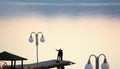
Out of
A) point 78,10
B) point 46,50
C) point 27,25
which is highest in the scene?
point 78,10

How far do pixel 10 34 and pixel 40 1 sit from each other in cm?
1775

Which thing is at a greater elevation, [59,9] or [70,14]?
[59,9]

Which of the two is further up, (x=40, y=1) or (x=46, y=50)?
(x=40, y=1)

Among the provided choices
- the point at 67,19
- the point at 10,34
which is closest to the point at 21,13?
the point at 67,19

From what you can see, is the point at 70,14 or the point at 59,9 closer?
the point at 70,14

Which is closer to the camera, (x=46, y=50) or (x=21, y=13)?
(x=46, y=50)

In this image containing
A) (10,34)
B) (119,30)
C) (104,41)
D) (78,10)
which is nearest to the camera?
(104,41)

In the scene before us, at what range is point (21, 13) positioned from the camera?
96.4 ft

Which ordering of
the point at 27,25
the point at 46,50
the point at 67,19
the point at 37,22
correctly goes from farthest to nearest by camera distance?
the point at 67,19 < the point at 37,22 < the point at 27,25 < the point at 46,50

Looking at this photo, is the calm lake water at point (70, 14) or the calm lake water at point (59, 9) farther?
the calm lake water at point (59, 9)

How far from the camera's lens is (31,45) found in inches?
652

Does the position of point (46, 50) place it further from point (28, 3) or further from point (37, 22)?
point (28, 3)

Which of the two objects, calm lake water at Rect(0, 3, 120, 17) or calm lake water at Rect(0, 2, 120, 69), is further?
calm lake water at Rect(0, 3, 120, 17)

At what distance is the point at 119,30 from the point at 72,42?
4.11m
